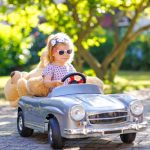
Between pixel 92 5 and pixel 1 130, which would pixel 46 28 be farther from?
pixel 1 130

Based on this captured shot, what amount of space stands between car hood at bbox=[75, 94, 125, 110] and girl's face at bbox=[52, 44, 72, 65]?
3.30 feet

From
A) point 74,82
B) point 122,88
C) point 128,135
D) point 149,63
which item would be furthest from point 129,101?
point 149,63

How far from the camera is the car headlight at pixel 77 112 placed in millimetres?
7570

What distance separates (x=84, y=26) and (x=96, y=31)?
4.10 meters

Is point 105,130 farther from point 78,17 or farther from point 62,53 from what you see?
point 78,17

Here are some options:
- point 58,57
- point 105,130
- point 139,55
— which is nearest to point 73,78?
point 58,57

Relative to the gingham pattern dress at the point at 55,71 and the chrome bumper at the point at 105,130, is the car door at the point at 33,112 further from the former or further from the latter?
the chrome bumper at the point at 105,130

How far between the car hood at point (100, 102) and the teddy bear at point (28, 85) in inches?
39.1

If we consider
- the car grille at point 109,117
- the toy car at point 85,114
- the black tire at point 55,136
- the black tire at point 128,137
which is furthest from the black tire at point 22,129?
the car grille at point 109,117

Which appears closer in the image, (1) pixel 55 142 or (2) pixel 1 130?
(1) pixel 55 142

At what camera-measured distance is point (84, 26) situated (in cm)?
2031

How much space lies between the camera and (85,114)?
24.9 ft

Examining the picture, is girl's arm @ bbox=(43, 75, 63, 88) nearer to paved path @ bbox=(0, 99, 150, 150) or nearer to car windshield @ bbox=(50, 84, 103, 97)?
car windshield @ bbox=(50, 84, 103, 97)

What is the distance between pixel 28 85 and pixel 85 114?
195 centimetres
